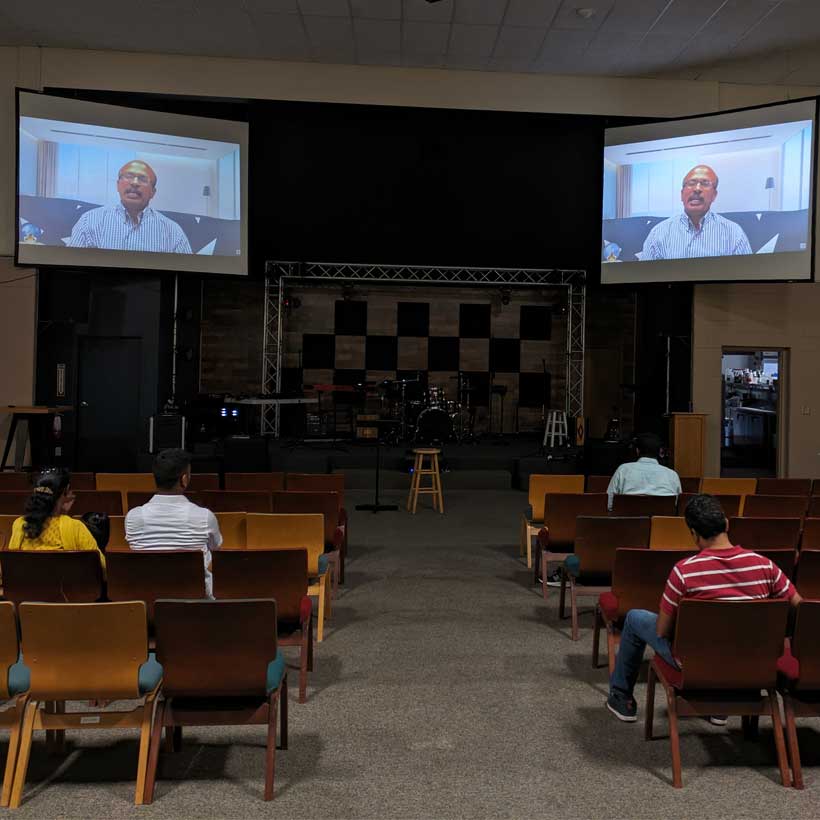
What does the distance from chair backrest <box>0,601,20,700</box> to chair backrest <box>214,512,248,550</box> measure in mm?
1716

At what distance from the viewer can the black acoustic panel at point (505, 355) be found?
49.4 ft

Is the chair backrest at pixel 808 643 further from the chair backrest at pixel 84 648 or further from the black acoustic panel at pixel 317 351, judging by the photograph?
the black acoustic panel at pixel 317 351

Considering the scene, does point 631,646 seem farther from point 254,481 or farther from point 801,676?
point 254,481

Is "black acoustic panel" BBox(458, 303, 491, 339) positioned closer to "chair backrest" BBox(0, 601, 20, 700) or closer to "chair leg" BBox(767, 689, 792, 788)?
"chair leg" BBox(767, 689, 792, 788)

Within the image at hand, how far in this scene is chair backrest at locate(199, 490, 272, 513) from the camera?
5074 millimetres

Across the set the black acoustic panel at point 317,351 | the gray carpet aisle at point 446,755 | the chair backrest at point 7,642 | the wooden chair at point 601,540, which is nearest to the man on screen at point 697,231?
the wooden chair at point 601,540

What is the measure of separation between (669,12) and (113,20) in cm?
667

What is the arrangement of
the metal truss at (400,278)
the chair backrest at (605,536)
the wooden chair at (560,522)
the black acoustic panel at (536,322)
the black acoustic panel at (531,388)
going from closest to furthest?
the chair backrest at (605,536), the wooden chair at (560,522), the metal truss at (400,278), the black acoustic panel at (531,388), the black acoustic panel at (536,322)

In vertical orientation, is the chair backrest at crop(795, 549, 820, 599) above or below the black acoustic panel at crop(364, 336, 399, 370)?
below

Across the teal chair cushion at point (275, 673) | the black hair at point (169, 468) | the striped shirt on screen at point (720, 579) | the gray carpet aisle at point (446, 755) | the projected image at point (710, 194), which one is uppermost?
the projected image at point (710, 194)

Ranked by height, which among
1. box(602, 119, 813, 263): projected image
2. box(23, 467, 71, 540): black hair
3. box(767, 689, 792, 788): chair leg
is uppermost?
box(602, 119, 813, 263): projected image

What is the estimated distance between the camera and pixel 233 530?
4211 millimetres

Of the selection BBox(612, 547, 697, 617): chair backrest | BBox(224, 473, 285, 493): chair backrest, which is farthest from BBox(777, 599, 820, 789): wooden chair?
BBox(224, 473, 285, 493): chair backrest

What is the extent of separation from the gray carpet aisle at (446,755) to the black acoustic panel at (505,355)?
1107 cm
